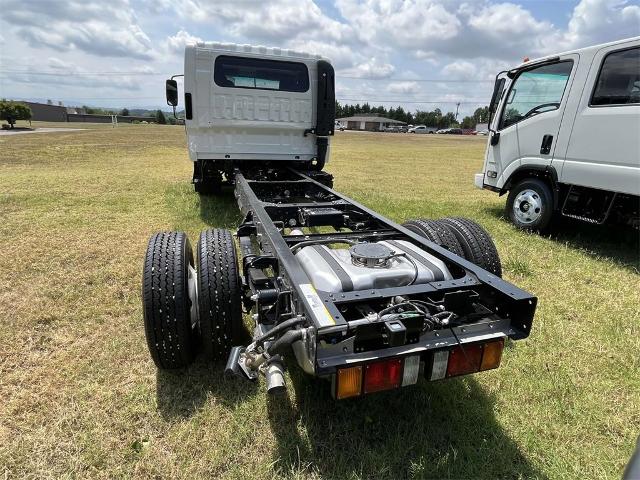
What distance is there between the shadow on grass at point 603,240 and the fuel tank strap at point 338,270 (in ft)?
12.9

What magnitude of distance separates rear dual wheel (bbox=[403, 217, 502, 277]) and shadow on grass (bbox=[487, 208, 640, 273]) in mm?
2558

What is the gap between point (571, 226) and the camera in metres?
6.24

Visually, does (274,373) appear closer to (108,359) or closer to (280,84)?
(108,359)

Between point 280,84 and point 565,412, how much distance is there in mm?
5532

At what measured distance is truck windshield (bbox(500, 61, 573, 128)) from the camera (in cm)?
535

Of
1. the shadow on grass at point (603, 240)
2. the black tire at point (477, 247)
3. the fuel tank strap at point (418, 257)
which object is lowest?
the shadow on grass at point (603, 240)

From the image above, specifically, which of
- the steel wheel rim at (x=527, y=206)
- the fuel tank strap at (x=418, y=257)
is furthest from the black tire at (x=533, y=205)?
the fuel tank strap at (x=418, y=257)

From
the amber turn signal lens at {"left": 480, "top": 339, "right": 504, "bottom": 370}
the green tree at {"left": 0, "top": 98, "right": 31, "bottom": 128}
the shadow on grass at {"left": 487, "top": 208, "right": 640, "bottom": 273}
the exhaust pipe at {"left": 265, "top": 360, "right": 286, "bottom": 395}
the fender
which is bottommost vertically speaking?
the green tree at {"left": 0, "top": 98, "right": 31, "bottom": 128}

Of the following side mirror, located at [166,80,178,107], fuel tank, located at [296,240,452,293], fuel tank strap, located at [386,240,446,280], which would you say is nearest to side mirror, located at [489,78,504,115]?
fuel tank strap, located at [386,240,446,280]

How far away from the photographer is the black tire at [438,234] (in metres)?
3.07

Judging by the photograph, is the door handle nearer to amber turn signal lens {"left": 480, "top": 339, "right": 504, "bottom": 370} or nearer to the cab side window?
the cab side window

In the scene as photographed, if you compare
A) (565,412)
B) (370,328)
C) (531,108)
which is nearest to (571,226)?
(531,108)

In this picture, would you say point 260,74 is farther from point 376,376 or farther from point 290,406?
point 376,376

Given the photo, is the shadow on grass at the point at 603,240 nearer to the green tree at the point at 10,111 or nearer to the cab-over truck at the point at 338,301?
the cab-over truck at the point at 338,301
